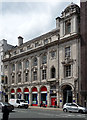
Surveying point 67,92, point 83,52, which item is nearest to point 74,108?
point 67,92

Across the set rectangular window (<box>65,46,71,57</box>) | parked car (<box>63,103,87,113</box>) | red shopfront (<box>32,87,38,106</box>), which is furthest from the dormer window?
parked car (<box>63,103,87,113</box>)

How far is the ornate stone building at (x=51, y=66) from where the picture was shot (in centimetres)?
3634

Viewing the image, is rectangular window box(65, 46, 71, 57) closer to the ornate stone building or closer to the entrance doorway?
the ornate stone building

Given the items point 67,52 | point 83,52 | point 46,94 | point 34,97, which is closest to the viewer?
point 83,52

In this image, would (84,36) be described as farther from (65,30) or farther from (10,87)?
(10,87)

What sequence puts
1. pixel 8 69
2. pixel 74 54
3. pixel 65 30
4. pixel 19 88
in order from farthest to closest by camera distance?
pixel 8 69
pixel 19 88
pixel 65 30
pixel 74 54

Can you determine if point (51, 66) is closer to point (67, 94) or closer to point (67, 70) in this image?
point (67, 70)

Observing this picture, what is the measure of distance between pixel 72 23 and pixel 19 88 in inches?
864

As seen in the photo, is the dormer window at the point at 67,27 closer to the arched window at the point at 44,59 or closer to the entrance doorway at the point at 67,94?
the arched window at the point at 44,59

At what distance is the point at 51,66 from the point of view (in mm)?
40344

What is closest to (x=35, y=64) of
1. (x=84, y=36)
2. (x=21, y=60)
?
(x=21, y=60)

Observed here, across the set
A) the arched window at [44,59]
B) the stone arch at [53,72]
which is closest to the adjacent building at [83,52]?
the stone arch at [53,72]

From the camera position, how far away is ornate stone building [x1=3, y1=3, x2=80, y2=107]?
36.3 metres

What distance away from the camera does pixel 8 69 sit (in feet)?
176
